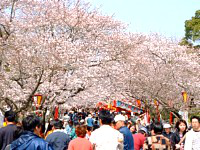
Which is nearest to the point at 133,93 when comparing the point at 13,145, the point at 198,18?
the point at 198,18

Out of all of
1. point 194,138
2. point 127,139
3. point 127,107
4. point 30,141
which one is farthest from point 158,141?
point 127,107

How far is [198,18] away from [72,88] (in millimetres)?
24837

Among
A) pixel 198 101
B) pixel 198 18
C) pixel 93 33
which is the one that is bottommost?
pixel 198 101

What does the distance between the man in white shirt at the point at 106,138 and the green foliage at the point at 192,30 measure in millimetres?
32855

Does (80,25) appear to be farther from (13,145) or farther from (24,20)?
(13,145)

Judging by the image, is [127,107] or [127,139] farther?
[127,107]

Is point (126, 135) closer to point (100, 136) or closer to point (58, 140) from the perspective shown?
point (100, 136)

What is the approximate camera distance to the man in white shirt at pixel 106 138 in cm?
480

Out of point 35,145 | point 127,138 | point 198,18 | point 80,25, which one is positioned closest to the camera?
point 35,145

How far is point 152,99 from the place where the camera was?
23.5 metres

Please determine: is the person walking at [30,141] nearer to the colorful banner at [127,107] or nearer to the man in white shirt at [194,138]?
the man in white shirt at [194,138]

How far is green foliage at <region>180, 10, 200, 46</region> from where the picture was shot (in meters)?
36.2

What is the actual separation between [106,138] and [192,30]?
34.3 meters

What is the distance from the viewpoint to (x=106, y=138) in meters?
4.81
